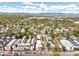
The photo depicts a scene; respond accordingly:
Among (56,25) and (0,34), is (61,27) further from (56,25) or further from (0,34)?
(0,34)

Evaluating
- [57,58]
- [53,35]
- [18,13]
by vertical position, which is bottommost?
[57,58]

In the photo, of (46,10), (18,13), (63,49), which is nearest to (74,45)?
(63,49)

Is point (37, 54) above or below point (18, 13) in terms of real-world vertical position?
below

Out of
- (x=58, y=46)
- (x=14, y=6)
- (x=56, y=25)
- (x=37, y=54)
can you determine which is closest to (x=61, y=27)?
(x=56, y=25)

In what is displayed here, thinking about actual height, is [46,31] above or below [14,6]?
below

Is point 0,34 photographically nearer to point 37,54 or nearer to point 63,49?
point 37,54

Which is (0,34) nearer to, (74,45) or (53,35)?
(53,35)

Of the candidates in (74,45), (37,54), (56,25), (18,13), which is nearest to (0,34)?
(18,13)
